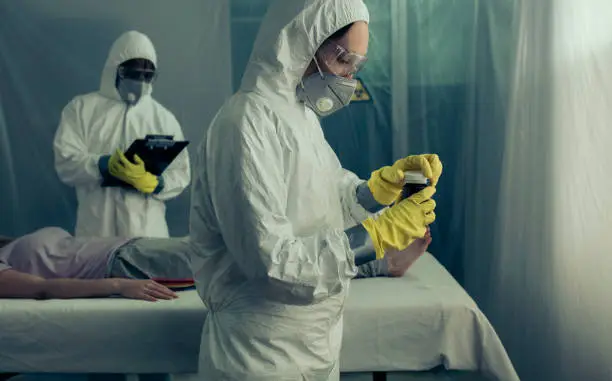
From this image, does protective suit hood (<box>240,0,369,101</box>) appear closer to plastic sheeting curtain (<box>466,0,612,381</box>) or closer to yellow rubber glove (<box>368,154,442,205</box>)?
yellow rubber glove (<box>368,154,442,205</box>)

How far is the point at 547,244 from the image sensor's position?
7.75 ft

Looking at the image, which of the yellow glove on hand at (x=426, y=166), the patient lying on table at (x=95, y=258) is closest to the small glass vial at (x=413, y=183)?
the yellow glove on hand at (x=426, y=166)

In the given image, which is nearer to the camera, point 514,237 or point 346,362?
point 346,362

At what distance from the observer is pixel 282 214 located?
4.19 ft

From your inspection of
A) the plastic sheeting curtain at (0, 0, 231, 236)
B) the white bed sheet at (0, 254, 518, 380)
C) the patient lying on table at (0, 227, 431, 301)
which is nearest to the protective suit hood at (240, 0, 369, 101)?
the white bed sheet at (0, 254, 518, 380)

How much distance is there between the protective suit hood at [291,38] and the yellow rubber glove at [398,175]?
0.33 meters

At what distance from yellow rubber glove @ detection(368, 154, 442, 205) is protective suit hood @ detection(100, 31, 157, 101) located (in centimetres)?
171

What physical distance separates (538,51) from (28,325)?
189 centimetres

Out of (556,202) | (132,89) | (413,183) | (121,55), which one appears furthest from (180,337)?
(121,55)

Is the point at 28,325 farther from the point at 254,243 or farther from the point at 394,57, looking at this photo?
the point at 394,57

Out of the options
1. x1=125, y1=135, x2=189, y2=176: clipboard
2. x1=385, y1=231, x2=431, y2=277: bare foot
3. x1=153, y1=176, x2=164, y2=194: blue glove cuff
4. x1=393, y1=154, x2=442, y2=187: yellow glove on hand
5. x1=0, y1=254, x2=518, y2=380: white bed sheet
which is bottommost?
x1=0, y1=254, x2=518, y2=380: white bed sheet

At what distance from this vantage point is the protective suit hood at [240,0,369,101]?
4.58 ft

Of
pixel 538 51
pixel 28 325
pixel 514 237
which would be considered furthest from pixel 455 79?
pixel 28 325

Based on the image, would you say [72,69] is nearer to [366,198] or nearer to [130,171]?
[130,171]
